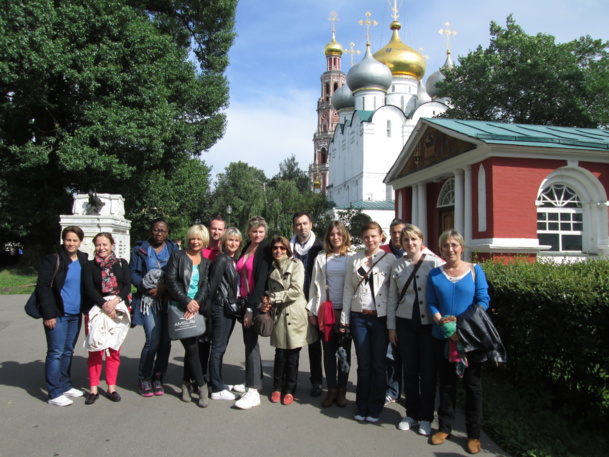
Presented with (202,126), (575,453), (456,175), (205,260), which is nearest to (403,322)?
(575,453)

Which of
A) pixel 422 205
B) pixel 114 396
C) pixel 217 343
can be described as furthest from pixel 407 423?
pixel 422 205

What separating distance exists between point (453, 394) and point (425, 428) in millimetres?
382

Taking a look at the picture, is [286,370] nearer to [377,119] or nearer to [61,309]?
[61,309]

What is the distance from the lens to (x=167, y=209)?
67.1ft

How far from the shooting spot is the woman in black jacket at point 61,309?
465cm

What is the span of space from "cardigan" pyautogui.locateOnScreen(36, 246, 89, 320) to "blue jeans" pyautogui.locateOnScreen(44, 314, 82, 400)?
0.11 m

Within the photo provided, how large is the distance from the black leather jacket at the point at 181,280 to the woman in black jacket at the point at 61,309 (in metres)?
0.99

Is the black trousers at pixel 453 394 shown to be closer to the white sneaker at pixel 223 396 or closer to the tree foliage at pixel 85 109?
the white sneaker at pixel 223 396

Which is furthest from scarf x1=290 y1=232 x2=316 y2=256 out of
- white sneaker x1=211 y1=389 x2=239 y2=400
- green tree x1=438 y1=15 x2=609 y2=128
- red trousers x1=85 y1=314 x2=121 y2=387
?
green tree x1=438 y1=15 x2=609 y2=128

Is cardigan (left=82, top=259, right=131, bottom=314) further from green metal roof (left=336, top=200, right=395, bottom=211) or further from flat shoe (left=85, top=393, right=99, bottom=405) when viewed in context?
green metal roof (left=336, top=200, right=395, bottom=211)

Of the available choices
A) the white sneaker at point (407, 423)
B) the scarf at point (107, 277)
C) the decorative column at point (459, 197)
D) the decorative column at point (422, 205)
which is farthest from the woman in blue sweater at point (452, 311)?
the decorative column at point (422, 205)

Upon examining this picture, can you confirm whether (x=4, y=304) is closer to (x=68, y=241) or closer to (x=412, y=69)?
(x=68, y=241)

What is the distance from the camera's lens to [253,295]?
4.77 metres

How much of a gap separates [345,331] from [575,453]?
6.77 ft
